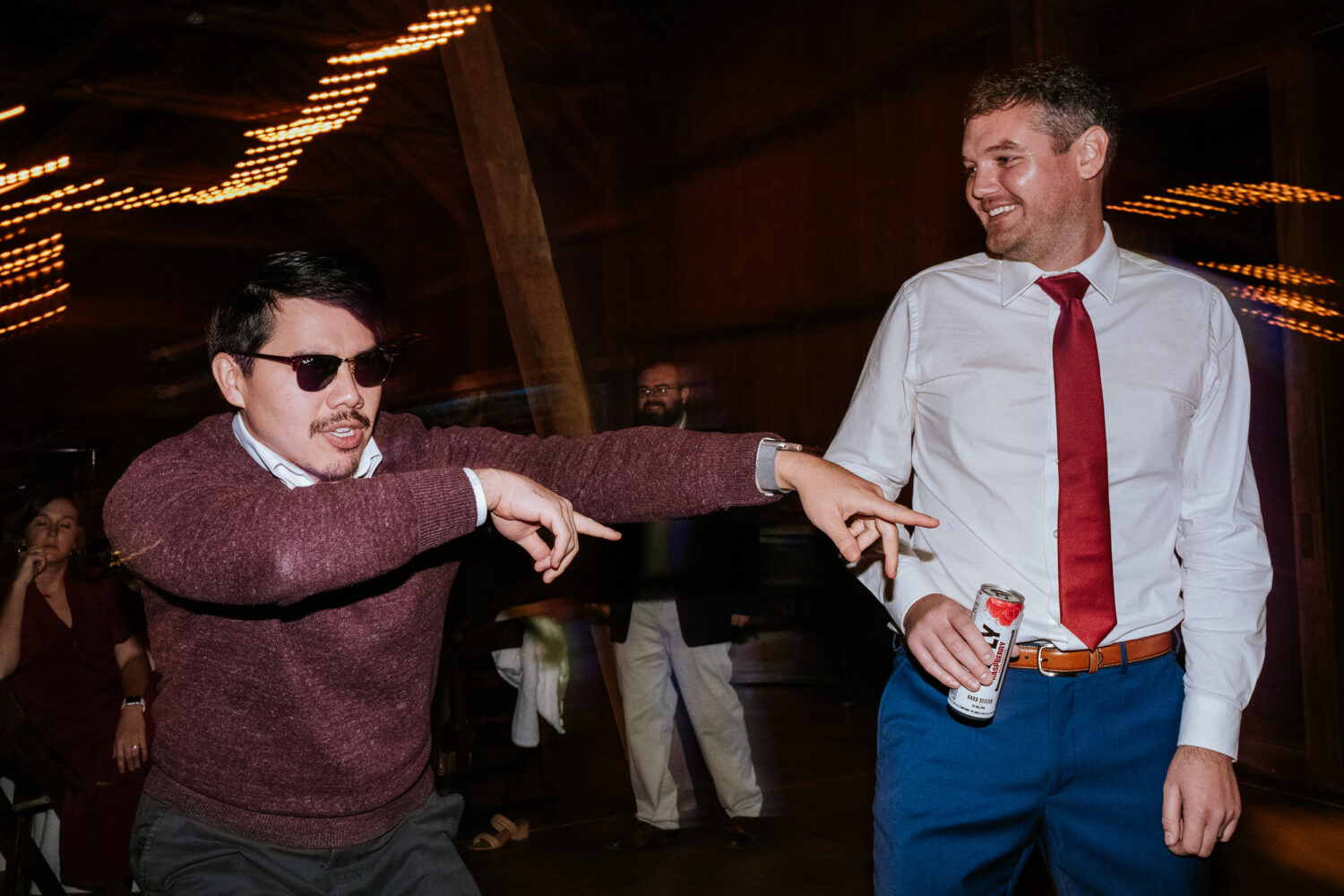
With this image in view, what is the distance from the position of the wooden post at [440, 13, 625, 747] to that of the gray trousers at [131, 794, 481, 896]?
3573 millimetres

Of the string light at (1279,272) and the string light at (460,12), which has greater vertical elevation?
the string light at (460,12)

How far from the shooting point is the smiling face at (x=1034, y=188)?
1.92 m

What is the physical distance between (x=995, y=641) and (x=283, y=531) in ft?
3.72

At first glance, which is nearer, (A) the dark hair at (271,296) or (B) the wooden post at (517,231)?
(A) the dark hair at (271,296)

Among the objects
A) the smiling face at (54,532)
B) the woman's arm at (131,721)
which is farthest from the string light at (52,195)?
the woman's arm at (131,721)

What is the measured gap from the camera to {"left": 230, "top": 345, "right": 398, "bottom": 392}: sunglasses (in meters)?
1.75

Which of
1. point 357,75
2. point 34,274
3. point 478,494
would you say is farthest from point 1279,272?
point 34,274

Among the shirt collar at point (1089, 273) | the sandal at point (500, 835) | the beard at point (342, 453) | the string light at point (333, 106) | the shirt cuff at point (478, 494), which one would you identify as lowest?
the sandal at point (500, 835)

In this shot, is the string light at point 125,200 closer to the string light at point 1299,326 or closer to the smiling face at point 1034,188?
the string light at point 1299,326

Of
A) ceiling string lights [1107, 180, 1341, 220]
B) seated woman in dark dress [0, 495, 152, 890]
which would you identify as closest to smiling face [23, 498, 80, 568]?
seated woman in dark dress [0, 495, 152, 890]

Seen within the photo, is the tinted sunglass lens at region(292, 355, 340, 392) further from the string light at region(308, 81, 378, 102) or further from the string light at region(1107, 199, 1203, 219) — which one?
the string light at region(308, 81, 378, 102)

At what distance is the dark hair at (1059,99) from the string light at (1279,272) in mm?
3188

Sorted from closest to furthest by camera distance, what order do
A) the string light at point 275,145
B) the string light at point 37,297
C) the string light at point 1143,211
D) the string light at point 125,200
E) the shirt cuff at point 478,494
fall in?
the shirt cuff at point 478,494
the string light at point 1143,211
the string light at point 275,145
the string light at point 125,200
the string light at point 37,297

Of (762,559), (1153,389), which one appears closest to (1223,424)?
(1153,389)
